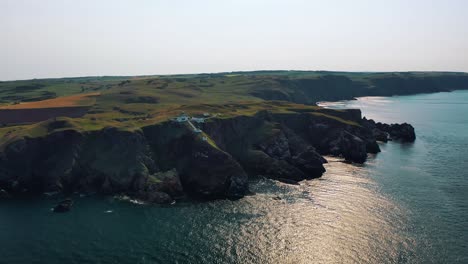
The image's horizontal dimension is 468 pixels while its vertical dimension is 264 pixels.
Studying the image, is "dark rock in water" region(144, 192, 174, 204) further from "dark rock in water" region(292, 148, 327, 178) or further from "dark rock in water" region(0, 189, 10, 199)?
"dark rock in water" region(292, 148, 327, 178)

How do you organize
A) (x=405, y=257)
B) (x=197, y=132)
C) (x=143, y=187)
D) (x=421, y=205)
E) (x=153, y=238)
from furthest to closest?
(x=197, y=132), (x=143, y=187), (x=421, y=205), (x=153, y=238), (x=405, y=257)

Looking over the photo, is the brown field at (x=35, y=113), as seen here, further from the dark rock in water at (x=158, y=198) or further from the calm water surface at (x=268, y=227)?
the dark rock in water at (x=158, y=198)

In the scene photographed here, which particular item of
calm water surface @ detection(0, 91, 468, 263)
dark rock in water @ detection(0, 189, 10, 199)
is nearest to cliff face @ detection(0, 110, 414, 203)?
dark rock in water @ detection(0, 189, 10, 199)

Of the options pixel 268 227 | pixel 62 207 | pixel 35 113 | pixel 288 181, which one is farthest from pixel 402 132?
pixel 35 113

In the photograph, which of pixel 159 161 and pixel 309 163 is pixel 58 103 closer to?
pixel 159 161

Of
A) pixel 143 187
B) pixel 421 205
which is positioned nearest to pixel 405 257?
pixel 421 205

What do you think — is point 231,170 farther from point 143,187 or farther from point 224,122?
point 224,122
